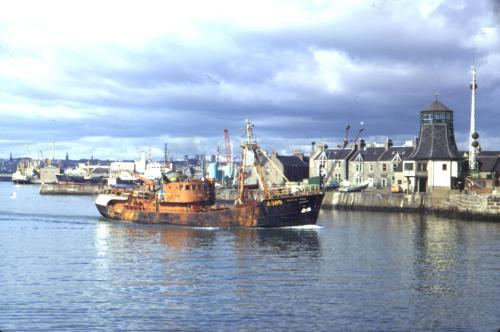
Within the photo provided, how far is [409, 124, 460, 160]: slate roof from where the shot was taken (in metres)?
94.9

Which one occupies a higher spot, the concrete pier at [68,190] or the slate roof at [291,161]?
the slate roof at [291,161]

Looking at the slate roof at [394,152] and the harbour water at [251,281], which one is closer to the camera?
the harbour water at [251,281]

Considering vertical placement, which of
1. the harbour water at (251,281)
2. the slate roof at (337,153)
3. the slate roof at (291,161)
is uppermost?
the slate roof at (337,153)

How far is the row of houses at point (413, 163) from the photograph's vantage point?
94500 millimetres

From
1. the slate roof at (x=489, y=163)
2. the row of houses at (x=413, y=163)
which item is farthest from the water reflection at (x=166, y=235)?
the slate roof at (x=489, y=163)

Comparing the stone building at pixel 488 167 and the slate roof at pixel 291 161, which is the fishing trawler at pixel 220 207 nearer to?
the stone building at pixel 488 167

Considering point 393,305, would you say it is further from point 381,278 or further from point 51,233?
point 51,233

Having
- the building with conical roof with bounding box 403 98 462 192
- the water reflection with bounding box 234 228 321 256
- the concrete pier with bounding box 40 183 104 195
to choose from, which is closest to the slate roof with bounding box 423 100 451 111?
the building with conical roof with bounding box 403 98 462 192

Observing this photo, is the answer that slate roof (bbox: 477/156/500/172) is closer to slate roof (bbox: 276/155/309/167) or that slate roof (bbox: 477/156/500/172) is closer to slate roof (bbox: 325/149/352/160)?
slate roof (bbox: 325/149/352/160)

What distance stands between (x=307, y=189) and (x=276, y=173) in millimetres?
63886

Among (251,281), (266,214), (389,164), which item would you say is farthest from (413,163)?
(251,281)

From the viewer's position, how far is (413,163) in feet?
320

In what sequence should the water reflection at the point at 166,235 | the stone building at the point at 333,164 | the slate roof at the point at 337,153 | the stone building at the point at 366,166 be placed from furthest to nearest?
the slate roof at the point at 337,153 → the stone building at the point at 333,164 → the stone building at the point at 366,166 → the water reflection at the point at 166,235

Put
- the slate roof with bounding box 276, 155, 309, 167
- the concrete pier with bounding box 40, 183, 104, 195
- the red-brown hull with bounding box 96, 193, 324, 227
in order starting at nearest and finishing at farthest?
the red-brown hull with bounding box 96, 193, 324, 227, the slate roof with bounding box 276, 155, 309, 167, the concrete pier with bounding box 40, 183, 104, 195
